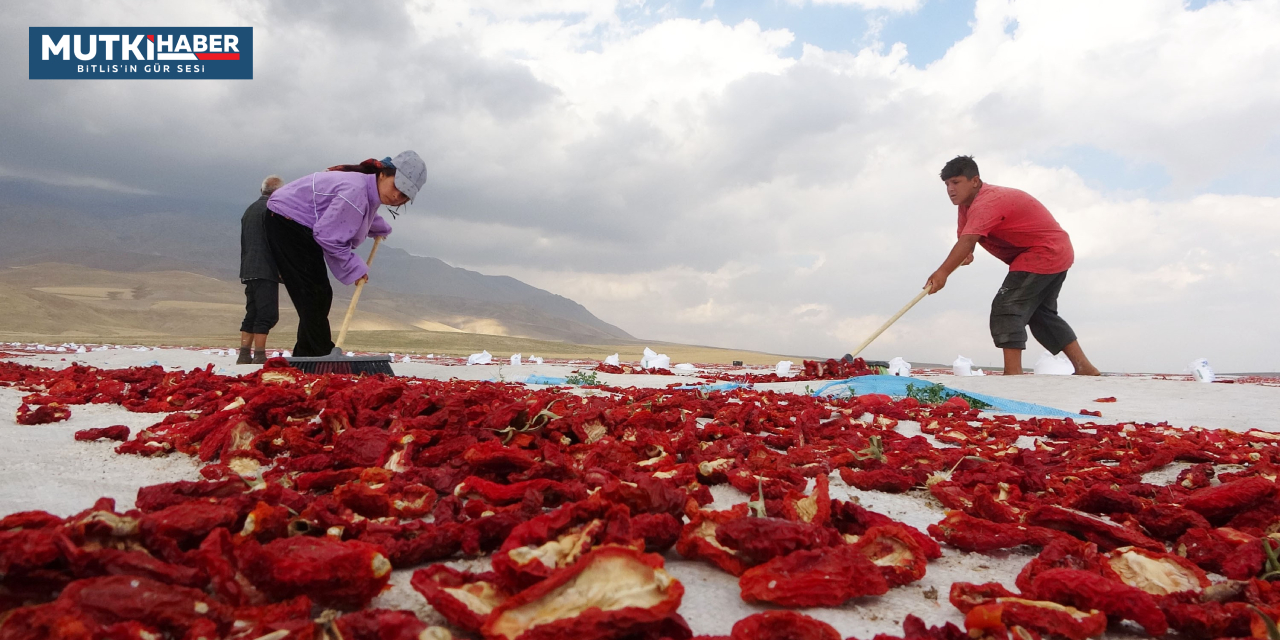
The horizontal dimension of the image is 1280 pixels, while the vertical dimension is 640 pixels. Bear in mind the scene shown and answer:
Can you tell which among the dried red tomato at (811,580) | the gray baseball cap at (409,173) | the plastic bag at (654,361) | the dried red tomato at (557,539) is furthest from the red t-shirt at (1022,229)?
the dried red tomato at (557,539)

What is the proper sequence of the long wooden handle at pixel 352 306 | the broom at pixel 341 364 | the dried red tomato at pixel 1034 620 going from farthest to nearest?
the long wooden handle at pixel 352 306
the broom at pixel 341 364
the dried red tomato at pixel 1034 620

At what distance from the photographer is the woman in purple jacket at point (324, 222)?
674 cm

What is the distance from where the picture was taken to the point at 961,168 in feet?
29.0

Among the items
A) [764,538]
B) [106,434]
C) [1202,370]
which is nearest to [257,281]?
[106,434]

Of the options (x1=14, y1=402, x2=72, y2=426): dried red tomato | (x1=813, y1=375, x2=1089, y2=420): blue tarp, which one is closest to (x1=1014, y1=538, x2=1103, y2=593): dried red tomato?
(x1=14, y1=402, x2=72, y2=426): dried red tomato

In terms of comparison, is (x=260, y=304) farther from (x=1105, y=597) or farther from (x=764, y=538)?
(x=1105, y=597)

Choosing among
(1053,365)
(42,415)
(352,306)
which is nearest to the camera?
(42,415)

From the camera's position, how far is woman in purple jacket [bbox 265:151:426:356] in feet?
22.1

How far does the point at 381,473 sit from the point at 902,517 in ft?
5.64

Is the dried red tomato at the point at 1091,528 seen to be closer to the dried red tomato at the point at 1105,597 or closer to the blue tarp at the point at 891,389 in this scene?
the dried red tomato at the point at 1105,597

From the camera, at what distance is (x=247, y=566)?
4.25 feet

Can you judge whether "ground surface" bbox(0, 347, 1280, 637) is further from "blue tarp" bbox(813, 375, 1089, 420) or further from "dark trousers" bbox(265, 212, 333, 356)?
"dark trousers" bbox(265, 212, 333, 356)

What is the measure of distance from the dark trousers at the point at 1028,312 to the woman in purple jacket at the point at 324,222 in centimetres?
713

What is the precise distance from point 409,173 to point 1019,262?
7.35m
